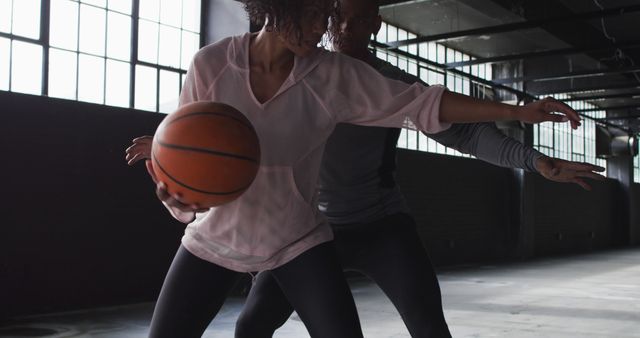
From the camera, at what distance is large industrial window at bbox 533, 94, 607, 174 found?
56.4ft

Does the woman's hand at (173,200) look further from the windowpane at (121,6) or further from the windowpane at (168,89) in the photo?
the windowpane at (168,89)

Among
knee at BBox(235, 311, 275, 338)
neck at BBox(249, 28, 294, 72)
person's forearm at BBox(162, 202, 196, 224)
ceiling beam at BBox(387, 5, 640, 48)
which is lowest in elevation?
knee at BBox(235, 311, 275, 338)

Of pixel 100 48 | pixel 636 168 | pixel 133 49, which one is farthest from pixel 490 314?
pixel 636 168

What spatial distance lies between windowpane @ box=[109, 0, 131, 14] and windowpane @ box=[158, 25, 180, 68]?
466 mm

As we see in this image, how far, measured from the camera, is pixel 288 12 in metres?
1.90

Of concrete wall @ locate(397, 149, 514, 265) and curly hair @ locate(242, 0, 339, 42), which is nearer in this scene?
curly hair @ locate(242, 0, 339, 42)

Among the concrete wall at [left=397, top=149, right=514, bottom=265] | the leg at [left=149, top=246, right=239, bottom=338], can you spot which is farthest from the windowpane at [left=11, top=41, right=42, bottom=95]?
the concrete wall at [left=397, top=149, right=514, bottom=265]

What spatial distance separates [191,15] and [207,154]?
6.71 meters

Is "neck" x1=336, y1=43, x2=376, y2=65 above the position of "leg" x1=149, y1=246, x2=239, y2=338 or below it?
above

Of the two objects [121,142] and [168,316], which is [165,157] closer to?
[168,316]

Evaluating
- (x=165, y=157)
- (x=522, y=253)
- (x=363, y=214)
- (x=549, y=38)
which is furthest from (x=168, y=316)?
(x=522, y=253)

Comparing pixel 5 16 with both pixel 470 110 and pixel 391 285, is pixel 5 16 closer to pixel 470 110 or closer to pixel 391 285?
pixel 391 285

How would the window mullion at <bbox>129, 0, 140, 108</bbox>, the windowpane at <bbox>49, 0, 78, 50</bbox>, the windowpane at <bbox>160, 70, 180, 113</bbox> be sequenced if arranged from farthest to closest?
the windowpane at <bbox>160, 70, 180, 113</bbox> < the window mullion at <bbox>129, 0, 140, 108</bbox> < the windowpane at <bbox>49, 0, 78, 50</bbox>

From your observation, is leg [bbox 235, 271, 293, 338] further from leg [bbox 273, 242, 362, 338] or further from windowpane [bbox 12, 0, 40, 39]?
windowpane [bbox 12, 0, 40, 39]
